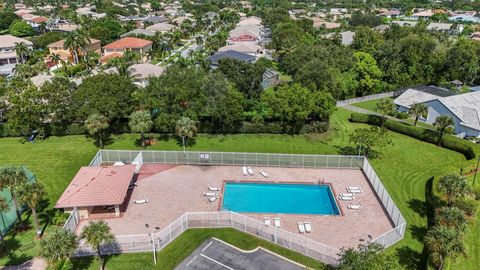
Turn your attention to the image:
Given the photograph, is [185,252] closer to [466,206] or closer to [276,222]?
[276,222]

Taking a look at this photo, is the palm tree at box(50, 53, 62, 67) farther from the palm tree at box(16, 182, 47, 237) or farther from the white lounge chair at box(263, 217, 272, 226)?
the white lounge chair at box(263, 217, 272, 226)

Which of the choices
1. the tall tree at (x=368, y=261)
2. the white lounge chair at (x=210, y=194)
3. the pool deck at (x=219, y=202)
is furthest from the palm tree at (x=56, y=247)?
the tall tree at (x=368, y=261)

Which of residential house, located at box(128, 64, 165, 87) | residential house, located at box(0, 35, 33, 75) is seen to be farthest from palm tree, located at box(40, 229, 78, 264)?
residential house, located at box(0, 35, 33, 75)

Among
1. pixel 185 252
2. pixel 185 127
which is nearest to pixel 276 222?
pixel 185 252

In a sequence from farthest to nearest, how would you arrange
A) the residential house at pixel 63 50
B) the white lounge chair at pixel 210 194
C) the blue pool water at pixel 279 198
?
the residential house at pixel 63 50 < the white lounge chair at pixel 210 194 < the blue pool water at pixel 279 198

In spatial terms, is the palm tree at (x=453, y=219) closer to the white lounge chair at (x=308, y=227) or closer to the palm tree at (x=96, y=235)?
the white lounge chair at (x=308, y=227)

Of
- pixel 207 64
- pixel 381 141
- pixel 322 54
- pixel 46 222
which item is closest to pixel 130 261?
pixel 46 222

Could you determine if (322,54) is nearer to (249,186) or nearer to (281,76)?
(281,76)

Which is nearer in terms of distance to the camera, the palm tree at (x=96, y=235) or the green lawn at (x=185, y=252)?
the palm tree at (x=96, y=235)
